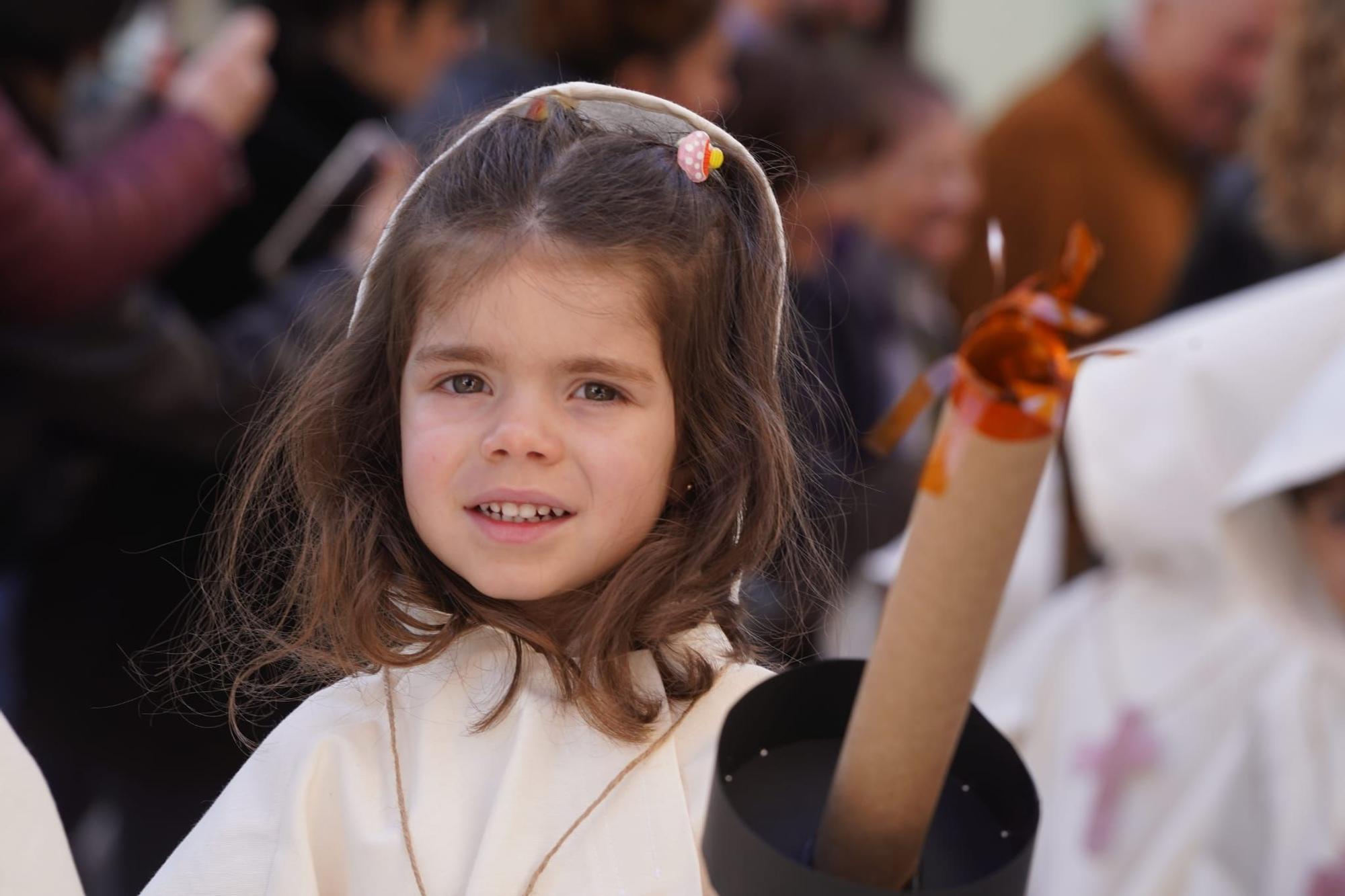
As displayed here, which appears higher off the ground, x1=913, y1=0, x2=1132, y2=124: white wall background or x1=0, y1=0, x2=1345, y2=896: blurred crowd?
x1=0, y1=0, x2=1345, y2=896: blurred crowd

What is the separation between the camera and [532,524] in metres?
1.05

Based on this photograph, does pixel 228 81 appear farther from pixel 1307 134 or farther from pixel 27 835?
pixel 1307 134

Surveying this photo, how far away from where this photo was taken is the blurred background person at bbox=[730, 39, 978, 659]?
8.23 feet

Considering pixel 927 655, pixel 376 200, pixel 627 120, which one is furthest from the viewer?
pixel 376 200

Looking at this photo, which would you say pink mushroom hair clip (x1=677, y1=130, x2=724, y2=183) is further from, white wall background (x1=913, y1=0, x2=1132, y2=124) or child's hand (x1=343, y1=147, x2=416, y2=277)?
white wall background (x1=913, y1=0, x2=1132, y2=124)

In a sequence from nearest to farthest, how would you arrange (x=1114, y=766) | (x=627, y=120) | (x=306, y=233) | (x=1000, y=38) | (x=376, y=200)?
(x=627, y=120) < (x=1114, y=766) < (x=376, y=200) < (x=306, y=233) < (x=1000, y=38)

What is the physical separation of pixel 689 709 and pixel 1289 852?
3.15 ft

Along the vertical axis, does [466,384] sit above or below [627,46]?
above

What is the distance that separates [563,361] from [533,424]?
50mm

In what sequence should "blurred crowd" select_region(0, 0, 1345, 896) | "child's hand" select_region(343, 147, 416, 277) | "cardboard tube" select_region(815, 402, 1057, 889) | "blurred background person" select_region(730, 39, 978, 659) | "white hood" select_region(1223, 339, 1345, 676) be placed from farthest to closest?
"blurred background person" select_region(730, 39, 978, 659) < "child's hand" select_region(343, 147, 416, 277) < "blurred crowd" select_region(0, 0, 1345, 896) < "white hood" select_region(1223, 339, 1345, 676) < "cardboard tube" select_region(815, 402, 1057, 889)

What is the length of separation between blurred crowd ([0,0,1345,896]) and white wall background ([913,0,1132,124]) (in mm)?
2850

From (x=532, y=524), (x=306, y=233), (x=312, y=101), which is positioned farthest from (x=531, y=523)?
(x=312, y=101)

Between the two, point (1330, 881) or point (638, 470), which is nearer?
point (638, 470)

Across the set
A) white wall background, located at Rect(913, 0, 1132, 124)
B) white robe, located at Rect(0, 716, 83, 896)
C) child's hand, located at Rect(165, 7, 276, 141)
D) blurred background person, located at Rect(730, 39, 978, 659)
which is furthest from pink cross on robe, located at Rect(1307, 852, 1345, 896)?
white wall background, located at Rect(913, 0, 1132, 124)
